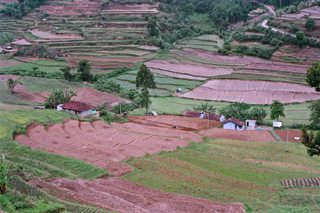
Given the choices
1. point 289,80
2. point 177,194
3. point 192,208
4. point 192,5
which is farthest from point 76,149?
point 192,5

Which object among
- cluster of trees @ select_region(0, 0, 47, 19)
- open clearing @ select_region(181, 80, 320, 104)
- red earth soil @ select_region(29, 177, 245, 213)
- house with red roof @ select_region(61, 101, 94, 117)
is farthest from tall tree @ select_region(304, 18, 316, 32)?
cluster of trees @ select_region(0, 0, 47, 19)

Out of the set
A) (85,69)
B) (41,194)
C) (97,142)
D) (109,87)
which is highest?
(41,194)

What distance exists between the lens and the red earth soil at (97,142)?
83.3 feet

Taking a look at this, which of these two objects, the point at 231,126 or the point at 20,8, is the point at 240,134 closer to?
the point at 231,126

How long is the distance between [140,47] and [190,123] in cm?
3899

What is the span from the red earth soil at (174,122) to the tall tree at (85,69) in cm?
1848

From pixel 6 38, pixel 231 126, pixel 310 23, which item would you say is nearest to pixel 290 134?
pixel 231 126

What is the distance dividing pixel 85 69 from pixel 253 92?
26.2m

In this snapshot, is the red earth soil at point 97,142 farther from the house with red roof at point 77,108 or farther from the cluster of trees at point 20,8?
the cluster of trees at point 20,8

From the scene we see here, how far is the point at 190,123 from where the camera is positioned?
38.0m

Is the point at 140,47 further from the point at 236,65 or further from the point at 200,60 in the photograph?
the point at 236,65

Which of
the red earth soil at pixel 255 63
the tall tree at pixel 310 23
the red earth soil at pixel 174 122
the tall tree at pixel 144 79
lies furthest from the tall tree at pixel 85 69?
the tall tree at pixel 310 23

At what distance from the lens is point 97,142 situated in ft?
97.0

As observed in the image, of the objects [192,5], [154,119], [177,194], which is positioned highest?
[192,5]
